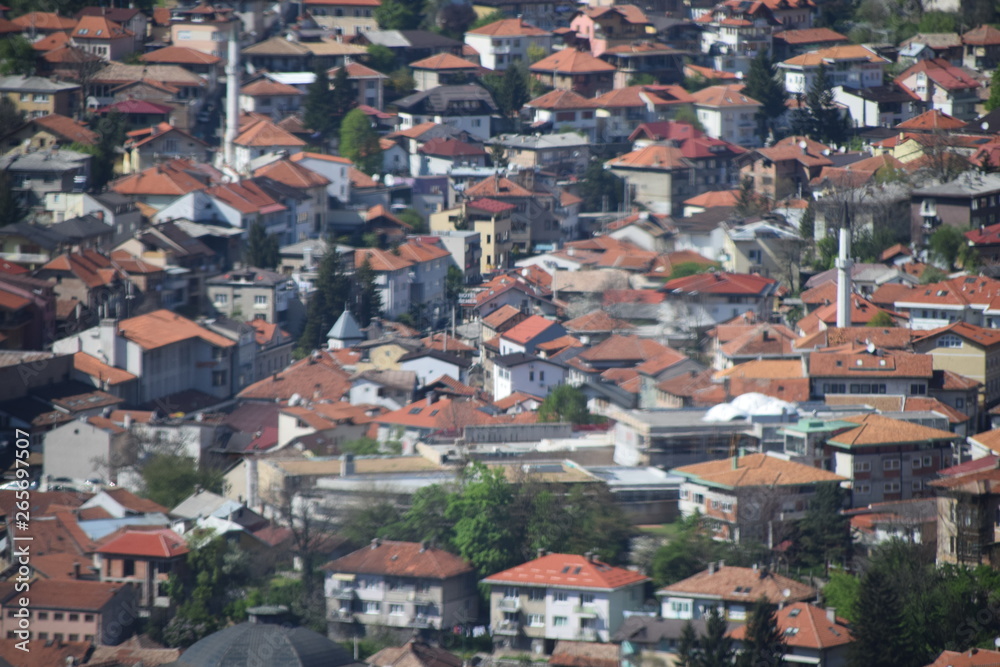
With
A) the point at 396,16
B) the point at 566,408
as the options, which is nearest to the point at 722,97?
the point at 396,16

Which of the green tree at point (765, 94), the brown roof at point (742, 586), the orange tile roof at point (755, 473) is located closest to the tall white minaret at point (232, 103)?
the green tree at point (765, 94)

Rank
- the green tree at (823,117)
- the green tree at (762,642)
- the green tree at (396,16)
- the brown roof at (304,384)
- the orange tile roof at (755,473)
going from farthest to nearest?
1. the green tree at (396,16)
2. the green tree at (823,117)
3. the brown roof at (304,384)
4. the orange tile roof at (755,473)
5. the green tree at (762,642)

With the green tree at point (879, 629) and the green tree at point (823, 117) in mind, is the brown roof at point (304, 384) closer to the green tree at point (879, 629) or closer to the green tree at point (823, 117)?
the green tree at point (879, 629)

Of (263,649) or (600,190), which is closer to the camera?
(263,649)

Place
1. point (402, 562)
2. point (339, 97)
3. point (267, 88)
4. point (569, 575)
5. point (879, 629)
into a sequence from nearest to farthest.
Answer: point (879, 629) < point (569, 575) < point (402, 562) < point (267, 88) < point (339, 97)

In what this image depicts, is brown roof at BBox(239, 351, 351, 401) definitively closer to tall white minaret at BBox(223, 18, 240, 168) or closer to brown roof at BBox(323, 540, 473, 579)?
brown roof at BBox(323, 540, 473, 579)

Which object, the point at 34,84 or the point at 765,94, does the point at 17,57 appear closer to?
the point at 34,84
